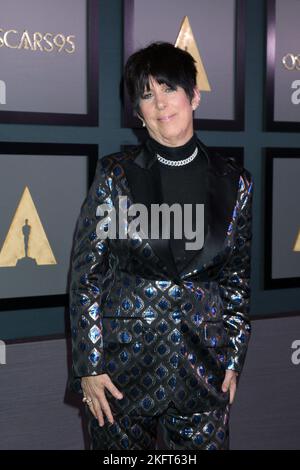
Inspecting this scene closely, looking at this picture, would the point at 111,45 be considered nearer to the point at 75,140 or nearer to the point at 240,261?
the point at 75,140

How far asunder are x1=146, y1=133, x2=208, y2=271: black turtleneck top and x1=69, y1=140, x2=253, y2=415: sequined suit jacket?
0.02 meters

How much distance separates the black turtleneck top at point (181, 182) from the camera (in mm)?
1740

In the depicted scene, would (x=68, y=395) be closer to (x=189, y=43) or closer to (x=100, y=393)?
(x=100, y=393)

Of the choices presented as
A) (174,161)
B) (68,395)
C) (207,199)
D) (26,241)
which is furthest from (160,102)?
(68,395)

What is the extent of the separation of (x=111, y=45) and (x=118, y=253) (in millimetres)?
947

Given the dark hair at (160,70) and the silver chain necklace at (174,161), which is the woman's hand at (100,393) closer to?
the silver chain necklace at (174,161)

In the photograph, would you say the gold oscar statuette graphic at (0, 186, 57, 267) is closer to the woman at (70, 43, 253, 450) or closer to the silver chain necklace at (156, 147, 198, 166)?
the woman at (70, 43, 253, 450)

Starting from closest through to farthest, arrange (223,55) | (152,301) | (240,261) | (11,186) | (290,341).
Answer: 1. (152,301)
2. (240,261)
3. (11,186)
4. (223,55)
5. (290,341)

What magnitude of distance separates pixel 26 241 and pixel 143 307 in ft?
2.27

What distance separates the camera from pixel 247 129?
8.56ft

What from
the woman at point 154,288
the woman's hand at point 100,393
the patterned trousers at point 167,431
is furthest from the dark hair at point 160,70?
the patterned trousers at point 167,431

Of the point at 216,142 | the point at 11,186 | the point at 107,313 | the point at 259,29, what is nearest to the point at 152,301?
the point at 107,313

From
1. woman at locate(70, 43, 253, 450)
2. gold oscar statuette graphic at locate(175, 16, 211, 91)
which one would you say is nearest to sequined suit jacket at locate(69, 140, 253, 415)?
woman at locate(70, 43, 253, 450)

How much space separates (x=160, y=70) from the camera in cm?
171
